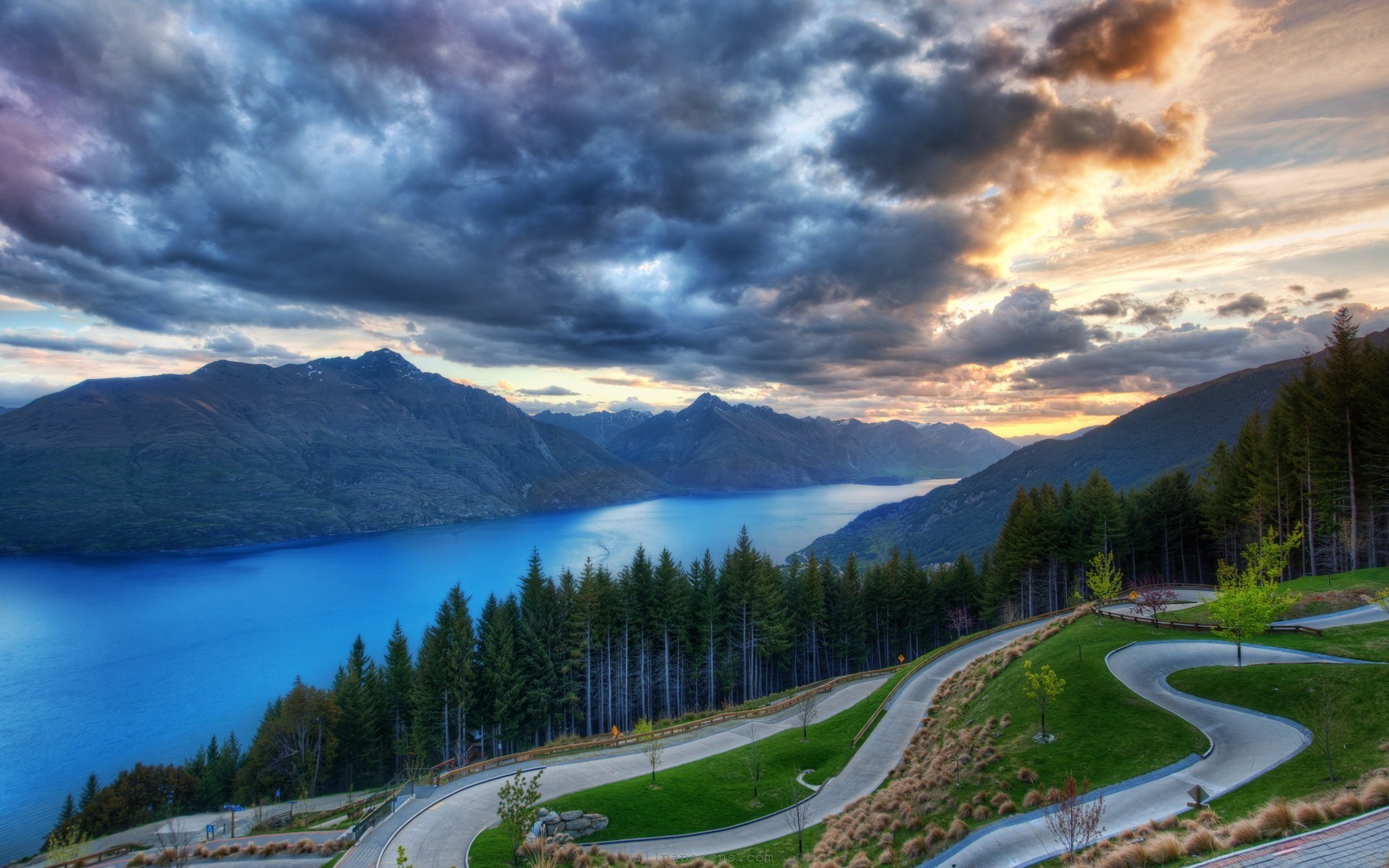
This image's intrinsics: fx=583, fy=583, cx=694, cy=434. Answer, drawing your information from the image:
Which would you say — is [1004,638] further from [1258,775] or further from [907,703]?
[1258,775]

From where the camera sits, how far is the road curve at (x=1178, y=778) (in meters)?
16.0

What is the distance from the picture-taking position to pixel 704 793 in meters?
28.9

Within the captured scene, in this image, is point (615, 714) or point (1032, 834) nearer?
point (1032, 834)

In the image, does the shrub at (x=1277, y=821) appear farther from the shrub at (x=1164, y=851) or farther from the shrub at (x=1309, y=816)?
the shrub at (x=1164, y=851)

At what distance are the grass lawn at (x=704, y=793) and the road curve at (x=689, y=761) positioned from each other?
793 millimetres

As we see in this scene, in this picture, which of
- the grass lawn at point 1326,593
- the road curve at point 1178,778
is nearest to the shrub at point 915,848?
the road curve at point 1178,778

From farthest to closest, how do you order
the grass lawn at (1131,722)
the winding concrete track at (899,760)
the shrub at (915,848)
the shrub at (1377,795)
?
1. the shrub at (915,848)
2. the winding concrete track at (899,760)
3. the grass lawn at (1131,722)
4. the shrub at (1377,795)

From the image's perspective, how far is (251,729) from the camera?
230 ft

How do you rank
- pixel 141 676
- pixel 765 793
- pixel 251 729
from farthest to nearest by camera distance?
pixel 141 676 → pixel 251 729 → pixel 765 793

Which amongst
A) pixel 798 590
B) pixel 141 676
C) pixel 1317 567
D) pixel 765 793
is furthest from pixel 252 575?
pixel 1317 567

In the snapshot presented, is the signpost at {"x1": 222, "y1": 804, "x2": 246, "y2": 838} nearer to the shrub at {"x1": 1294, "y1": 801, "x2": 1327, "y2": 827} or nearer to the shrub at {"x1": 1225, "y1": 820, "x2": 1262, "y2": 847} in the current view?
the shrub at {"x1": 1225, "y1": 820, "x2": 1262, "y2": 847}

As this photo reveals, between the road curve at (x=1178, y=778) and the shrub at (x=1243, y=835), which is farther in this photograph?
the road curve at (x=1178, y=778)

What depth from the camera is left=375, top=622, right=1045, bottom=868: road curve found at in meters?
24.3

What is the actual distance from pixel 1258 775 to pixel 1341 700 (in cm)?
555
